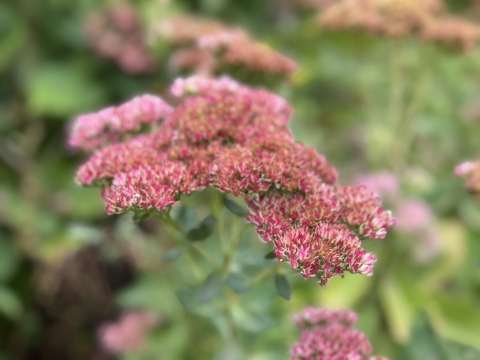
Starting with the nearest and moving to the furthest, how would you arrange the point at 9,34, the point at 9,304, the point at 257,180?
1. the point at 257,180
2. the point at 9,304
3. the point at 9,34

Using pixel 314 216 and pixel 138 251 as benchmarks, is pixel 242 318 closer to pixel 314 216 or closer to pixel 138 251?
pixel 314 216

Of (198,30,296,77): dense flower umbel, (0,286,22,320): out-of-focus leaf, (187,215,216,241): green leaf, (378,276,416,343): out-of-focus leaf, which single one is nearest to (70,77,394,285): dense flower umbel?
(187,215,216,241): green leaf

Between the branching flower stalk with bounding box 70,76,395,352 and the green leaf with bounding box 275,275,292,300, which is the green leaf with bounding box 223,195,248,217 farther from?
the green leaf with bounding box 275,275,292,300

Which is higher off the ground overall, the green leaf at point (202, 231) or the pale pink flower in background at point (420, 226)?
the pale pink flower in background at point (420, 226)

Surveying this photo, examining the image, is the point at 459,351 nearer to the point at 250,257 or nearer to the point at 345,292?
the point at 250,257

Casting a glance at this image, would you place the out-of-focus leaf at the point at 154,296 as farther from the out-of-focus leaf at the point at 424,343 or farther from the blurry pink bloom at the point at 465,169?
the blurry pink bloom at the point at 465,169

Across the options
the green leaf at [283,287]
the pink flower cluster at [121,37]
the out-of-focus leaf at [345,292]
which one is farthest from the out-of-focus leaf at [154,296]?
the pink flower cluster at [121,37]

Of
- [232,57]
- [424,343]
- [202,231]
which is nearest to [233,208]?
[202,231]
